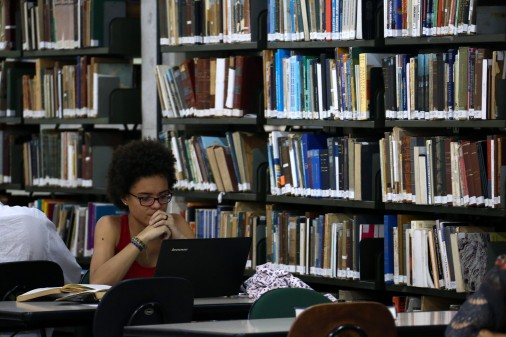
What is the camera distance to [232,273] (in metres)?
4.75

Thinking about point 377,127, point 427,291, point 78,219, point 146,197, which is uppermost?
point 377,127

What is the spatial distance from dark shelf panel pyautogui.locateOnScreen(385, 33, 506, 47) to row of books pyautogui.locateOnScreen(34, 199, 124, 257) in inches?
99.8

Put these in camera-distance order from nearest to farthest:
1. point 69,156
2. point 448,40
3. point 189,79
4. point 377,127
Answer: point 448,40
point 377,127
point 189,79
point 69,156

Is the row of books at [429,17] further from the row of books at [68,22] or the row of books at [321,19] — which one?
the row of books at [68,22]

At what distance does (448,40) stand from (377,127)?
62cm

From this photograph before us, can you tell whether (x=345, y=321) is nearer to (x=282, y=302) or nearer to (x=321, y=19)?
(x=282, y=302)

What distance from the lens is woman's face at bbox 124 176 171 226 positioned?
5105 mm

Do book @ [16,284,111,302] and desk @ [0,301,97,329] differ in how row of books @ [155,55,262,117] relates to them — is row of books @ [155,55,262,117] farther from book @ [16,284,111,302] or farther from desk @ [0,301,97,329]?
desk @ [0,301,97,329]

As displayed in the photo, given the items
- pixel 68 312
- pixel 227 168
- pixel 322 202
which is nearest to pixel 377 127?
pixel 322 202

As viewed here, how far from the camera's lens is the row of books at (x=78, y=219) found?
309 inches

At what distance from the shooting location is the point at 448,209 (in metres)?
5.73

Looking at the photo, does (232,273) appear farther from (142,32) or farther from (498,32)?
(142,32)

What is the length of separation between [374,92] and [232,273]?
1678 millimetres

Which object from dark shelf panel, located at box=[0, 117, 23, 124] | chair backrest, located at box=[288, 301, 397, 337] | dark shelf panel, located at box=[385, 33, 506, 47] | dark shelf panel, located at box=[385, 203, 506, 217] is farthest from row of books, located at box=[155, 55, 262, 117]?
chair backrest, located at box=[288, 301, 397, 337]
